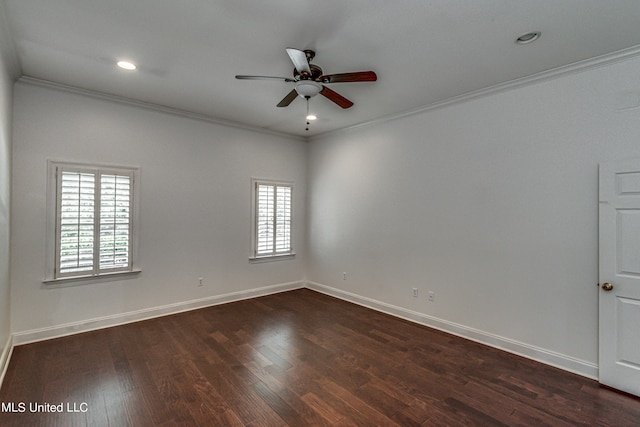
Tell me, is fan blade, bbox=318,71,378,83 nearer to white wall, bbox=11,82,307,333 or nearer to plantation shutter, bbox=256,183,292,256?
white wall, bbox=11,82,307,333

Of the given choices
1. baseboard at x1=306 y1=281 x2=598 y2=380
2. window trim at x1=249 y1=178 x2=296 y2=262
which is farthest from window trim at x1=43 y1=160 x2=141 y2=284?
baseboard at x1=306 y1=281 x2=598 y2=380

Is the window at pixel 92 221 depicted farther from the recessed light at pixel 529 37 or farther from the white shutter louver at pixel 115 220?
the recessed light at pixel 529 37

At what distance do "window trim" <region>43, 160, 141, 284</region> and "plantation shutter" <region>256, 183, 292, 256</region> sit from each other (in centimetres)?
188

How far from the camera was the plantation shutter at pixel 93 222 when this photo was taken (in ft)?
12.1

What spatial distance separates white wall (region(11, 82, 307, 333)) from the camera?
3.52 metres

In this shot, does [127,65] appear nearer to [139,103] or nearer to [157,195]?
[139,103]

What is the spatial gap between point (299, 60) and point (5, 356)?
12.8ft

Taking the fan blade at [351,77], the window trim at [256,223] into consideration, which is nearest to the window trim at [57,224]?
the window trim at [256,223]

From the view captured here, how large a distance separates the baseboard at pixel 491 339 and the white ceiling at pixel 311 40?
287cm

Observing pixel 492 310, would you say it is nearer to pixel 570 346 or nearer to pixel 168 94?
pixel 570 346

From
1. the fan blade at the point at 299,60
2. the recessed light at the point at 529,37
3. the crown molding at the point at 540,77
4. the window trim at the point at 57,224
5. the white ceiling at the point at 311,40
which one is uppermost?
the white ceiling at the point at 311,40

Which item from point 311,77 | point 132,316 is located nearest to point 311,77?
point 311,77

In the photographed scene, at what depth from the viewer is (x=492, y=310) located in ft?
11.8

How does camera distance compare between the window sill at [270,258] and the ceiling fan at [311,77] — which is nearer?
the ceiling fan at [311,77]
